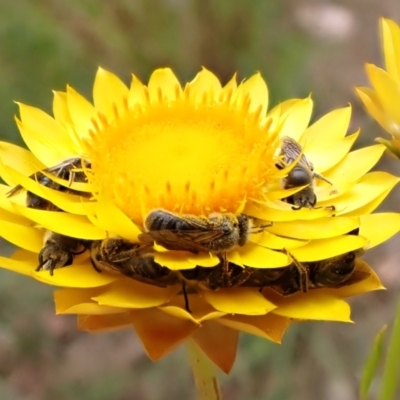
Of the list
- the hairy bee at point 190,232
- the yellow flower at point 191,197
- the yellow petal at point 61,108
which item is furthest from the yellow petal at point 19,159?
the hairy bee at point 190,232

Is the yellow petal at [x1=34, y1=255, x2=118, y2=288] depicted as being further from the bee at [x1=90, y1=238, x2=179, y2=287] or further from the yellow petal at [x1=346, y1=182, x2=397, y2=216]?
the yellow petal at [x1=346, y1=182, x2=397, y2=216]

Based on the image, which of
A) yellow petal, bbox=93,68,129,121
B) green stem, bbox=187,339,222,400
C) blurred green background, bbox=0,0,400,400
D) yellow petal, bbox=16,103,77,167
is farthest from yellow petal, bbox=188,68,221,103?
blurred green background, bbox=0,0,400,400

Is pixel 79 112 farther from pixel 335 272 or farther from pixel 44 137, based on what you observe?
pixel 335 272

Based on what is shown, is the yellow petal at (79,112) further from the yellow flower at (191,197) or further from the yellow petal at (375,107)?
the yellow petal at (375,107)

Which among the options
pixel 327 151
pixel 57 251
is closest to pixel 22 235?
pixel 57 251

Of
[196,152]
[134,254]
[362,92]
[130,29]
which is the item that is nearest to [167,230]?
[134,254]

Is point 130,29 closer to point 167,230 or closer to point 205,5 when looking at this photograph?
point 205,5
